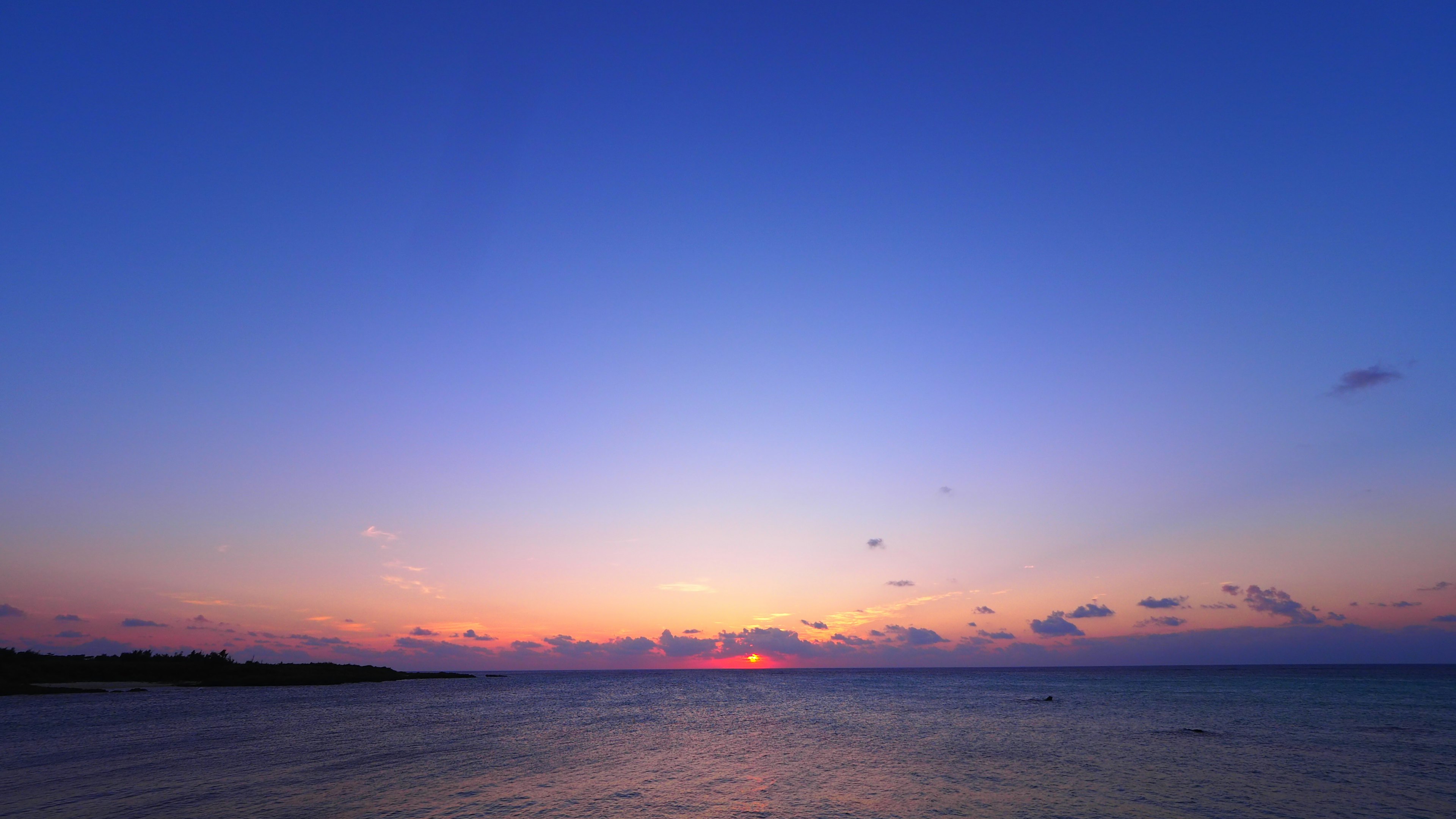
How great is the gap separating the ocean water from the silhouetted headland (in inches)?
889

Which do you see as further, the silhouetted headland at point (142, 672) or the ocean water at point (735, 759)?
the silhouetted headland at point (142, 672)

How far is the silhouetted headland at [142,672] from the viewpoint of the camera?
9519 cm

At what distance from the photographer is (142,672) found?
117688mm

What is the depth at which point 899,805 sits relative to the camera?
26.8 meters

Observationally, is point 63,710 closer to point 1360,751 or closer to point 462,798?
point 462,798

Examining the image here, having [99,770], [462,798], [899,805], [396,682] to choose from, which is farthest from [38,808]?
[396,682]

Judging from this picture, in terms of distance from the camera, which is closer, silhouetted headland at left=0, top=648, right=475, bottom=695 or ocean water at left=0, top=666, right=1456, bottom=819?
ocean water at left=0, top=666, right=1456, bottom=819

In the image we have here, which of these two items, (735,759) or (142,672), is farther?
(142,672)

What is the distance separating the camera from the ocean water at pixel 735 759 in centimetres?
2678

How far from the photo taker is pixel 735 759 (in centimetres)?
3900

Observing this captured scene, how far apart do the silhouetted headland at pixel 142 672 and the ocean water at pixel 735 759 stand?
22.6m

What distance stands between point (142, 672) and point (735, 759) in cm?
12999

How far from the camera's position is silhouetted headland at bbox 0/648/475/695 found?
3748 inches

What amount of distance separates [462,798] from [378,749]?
61.0 feet
